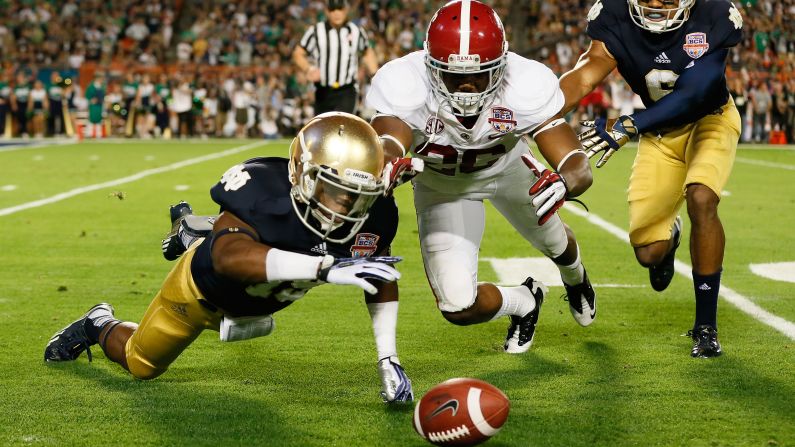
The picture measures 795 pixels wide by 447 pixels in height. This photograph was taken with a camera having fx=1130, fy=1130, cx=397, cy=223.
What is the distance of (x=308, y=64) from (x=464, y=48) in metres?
5.95

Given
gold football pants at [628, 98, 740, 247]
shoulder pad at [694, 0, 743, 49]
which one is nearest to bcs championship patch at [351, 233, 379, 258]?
gold football pants at [628, 98, 740, 247]

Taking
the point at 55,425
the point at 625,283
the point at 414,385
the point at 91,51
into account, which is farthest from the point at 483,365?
the point at 91,51

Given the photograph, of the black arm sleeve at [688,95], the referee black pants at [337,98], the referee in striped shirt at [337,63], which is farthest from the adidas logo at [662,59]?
the referee black pants at [337,98]

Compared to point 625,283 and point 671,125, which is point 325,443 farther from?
point 625,283

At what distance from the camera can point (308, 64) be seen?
977 cm

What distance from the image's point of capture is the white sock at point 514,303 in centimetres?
470

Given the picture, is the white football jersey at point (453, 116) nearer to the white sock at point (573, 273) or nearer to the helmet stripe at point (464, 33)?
the helmet stripe at point (464, 33)

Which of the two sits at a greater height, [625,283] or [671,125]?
[671,125]

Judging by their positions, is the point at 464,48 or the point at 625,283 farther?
the point at 625,283

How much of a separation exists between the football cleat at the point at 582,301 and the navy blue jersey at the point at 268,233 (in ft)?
4.92

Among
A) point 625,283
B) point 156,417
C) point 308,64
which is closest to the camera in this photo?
point 156,417

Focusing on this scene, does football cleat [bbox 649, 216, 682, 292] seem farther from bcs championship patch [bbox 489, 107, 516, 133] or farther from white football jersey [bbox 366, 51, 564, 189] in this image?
bcs championship patch [bbox 489, 107, 516, 133]

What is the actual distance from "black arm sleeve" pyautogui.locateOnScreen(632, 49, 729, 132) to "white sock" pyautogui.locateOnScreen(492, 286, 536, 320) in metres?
0.88

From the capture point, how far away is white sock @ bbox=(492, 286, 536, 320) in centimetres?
470
